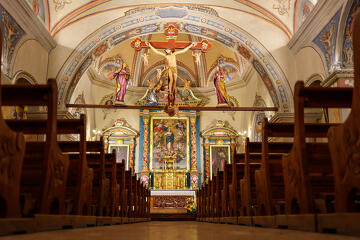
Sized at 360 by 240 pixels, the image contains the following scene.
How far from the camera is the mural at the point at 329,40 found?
29.4 feet

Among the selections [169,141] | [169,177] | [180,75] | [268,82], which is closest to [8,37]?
[268,82]

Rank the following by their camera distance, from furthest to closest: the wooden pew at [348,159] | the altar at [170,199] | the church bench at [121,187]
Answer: the altar at [170,199], the church bench at [121,187], the wooden pew at [348,159]

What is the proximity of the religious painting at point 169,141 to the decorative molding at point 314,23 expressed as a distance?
7.64 meters

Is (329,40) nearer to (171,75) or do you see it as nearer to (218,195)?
(218,195)

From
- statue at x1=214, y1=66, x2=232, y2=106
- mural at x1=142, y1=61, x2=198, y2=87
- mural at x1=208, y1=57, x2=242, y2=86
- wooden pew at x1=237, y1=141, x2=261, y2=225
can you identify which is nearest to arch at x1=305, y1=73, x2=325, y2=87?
statue at x1=214, y1=66, x2=232, y2=106

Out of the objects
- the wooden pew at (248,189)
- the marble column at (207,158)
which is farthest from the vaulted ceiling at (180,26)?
the wooden pew at (248,189)

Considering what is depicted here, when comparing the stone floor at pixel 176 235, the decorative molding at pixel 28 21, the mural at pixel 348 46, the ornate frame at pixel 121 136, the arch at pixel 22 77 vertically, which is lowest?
the stone floor at pixel 176 235

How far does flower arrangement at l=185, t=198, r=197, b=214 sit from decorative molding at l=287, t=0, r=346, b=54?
22.5 ft

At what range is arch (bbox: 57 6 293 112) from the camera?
11461 millimetres

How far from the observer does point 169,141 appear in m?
17.5

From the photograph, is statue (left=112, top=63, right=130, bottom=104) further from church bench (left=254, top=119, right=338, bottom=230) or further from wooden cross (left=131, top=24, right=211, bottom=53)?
church bench (left=254, top=119, right=338, bottom=230)

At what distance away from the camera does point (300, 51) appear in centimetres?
1112

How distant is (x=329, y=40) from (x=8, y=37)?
776cm

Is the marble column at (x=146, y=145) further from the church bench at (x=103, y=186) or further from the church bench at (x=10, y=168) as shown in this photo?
the church bench at (x=10, y=168)
